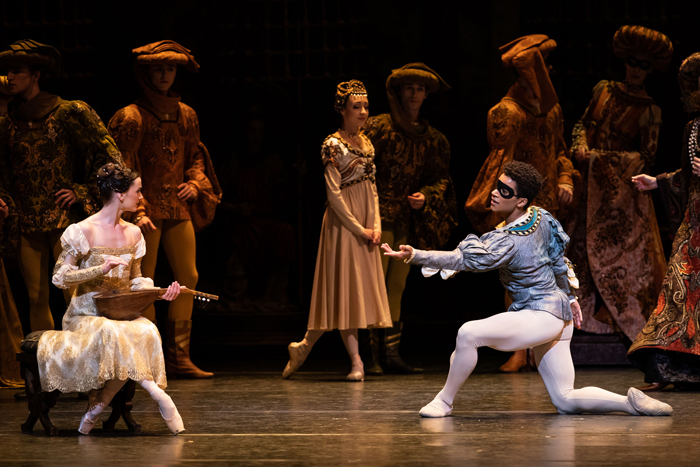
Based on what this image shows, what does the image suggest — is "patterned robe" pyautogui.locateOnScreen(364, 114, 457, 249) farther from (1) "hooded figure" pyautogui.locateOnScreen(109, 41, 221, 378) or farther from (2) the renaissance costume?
(2) the renaissance costume

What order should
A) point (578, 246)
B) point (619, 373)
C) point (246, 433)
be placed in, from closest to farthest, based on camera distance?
point (246, 433) → point (619, 373) → point (578, 246)

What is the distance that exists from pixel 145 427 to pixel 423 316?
12.2ft

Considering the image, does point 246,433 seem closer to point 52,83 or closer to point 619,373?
point 619,373

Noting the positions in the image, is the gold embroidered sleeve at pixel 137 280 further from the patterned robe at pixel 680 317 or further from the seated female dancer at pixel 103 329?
the patterned robe at pixel 680 317

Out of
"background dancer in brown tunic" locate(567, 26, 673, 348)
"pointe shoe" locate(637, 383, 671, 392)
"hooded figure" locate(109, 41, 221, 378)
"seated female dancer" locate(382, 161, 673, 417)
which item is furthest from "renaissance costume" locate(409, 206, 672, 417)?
"hooded figure" locate(109, 41, 221, 378)

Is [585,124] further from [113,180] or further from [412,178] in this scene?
[113,180]

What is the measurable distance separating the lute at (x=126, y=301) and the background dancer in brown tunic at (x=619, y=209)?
122 inches

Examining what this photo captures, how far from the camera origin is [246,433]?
4.09 m

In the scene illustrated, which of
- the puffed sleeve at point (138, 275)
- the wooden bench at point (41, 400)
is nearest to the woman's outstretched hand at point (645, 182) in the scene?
the puffed sleeve at point (138, 275)

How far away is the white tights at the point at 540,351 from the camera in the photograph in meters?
4.34

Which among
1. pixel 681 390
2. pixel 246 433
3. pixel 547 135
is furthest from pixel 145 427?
pixel 547 135

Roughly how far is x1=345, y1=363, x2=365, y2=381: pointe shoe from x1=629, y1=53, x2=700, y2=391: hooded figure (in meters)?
1.51

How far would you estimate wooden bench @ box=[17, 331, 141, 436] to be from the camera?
13.8ft

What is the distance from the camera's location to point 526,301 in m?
4.46
